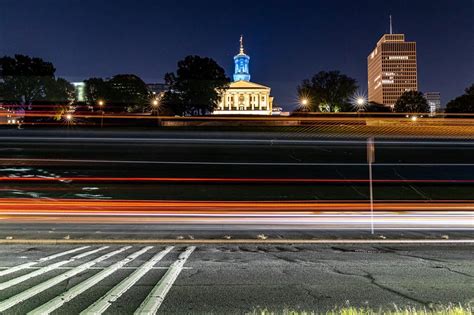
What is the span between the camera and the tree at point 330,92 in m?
99.2

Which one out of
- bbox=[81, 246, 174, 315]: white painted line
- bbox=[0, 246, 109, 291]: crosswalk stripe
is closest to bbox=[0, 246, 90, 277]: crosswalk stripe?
bbox=[0, 246, 109, 291]: crosswalk stripe

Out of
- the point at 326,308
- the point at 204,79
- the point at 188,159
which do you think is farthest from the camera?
the point at 204,79

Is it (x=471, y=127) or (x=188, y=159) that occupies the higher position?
(x=471, y=127)

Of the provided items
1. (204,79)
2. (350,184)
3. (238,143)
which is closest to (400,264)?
(350,184)

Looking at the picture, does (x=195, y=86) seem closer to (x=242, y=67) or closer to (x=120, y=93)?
(x=120, y=93)

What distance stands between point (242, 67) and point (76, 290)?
152521 millimetres

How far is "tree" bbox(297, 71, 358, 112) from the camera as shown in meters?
99.2

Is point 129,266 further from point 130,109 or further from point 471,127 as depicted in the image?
point 130,109

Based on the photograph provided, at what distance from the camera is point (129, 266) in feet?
28.0

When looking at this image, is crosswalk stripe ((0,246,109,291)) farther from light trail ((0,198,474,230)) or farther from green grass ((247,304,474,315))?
light trail ((0,198,474,230))

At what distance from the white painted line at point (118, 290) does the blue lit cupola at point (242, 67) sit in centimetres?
14765

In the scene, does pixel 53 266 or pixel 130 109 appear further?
pixel 130 109

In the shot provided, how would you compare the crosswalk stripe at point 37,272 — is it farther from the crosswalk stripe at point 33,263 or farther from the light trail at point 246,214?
the light trail at point 246,214

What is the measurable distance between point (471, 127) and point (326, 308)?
62766mm
